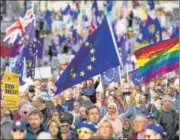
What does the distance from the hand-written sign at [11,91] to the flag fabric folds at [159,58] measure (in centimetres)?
520

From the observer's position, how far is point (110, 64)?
60.2 ft

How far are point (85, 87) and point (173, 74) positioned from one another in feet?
18.4

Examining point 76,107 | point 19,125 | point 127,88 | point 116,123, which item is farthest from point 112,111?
point 127,88

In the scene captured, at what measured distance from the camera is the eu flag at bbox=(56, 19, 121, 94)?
709 inches

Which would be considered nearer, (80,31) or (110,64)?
(110,64)

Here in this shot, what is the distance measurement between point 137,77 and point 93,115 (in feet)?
25.8

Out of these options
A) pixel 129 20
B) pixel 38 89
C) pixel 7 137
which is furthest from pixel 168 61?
pixel 129 20

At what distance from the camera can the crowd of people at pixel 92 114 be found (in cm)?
1244

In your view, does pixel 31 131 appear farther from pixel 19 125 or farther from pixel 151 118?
pixel 151 118

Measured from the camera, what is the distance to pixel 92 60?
18.4 m

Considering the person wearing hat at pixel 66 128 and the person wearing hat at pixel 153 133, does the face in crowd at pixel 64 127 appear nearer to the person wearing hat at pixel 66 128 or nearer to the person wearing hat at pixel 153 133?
the person wearing hat at pixel 66 128

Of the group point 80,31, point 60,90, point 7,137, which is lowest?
point 7,137

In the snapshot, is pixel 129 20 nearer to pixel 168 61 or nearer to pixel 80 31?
pixel 80 31

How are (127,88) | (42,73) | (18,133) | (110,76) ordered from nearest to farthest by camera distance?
(18,133), (127,88), (110,76), (42,73)
